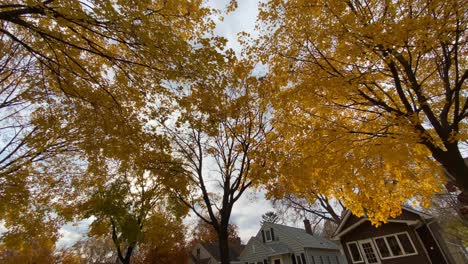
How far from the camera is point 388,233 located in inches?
663

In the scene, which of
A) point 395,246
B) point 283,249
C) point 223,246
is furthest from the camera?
point 283,249

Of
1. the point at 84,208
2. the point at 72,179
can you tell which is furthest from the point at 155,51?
the point at 84,208

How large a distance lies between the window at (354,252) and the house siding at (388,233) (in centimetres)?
25

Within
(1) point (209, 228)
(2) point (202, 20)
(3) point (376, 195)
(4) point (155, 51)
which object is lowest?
(3) point (376, 195)

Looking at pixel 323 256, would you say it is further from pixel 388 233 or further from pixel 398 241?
pixel 398 241

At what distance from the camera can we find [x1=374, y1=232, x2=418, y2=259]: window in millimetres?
15955

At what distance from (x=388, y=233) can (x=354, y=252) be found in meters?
2.95

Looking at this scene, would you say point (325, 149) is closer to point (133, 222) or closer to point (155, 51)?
point (155, 51)

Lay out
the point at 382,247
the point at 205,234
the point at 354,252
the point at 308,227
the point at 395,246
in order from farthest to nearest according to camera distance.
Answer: the point at 205,234, the point at 308,227, the point at 354,252, the point at 382,247, the point at 395,246

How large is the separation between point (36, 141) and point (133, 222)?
22.8ft

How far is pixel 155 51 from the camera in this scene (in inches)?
163

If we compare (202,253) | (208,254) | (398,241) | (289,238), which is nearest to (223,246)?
(398,241)

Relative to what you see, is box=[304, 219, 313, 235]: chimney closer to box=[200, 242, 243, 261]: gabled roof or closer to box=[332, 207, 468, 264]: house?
box=[200, 242, 243, 261]: gabled roof

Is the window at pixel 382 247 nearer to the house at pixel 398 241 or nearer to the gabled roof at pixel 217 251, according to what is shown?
the house at pixel 398 241
